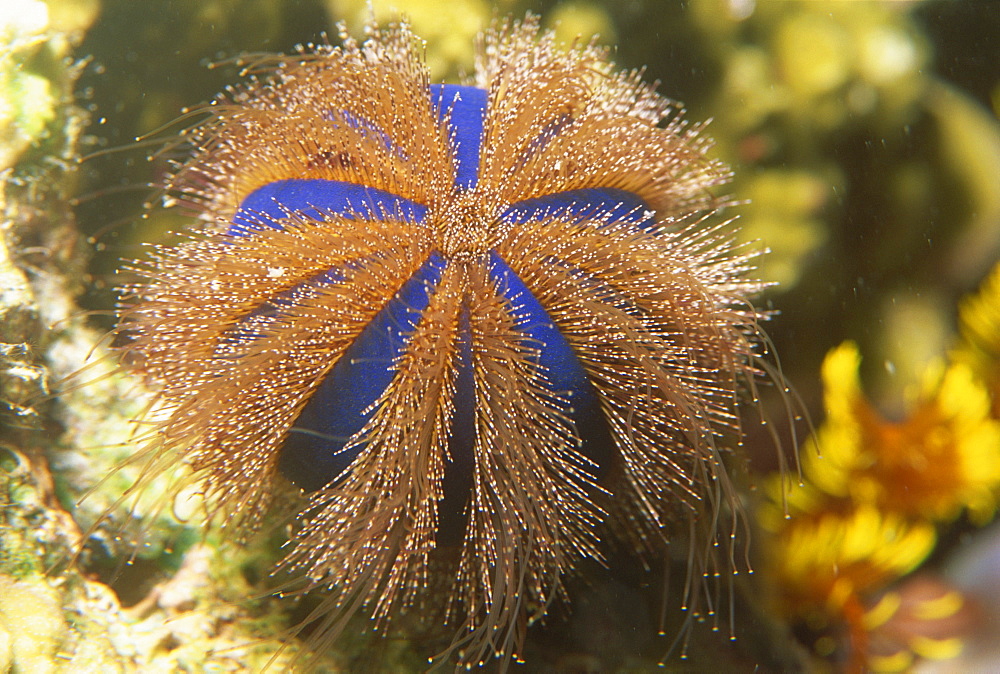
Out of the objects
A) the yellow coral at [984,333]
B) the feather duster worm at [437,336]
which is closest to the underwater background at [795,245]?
the yellow coral at [984,333]

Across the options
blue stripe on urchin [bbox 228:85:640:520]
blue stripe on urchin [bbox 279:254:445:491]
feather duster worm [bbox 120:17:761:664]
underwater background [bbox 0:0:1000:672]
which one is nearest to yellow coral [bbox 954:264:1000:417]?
underwater background [bbox 0:0:1000:672]

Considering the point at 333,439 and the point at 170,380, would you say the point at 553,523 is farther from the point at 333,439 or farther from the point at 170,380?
the point at 170,380

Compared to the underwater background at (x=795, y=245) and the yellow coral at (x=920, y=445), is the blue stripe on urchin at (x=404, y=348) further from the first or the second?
the yellow coral at (x=920, y=445)

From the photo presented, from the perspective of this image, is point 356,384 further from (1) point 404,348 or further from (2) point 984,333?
(2) point 984,333

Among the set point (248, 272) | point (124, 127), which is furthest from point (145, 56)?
point (248, 272)

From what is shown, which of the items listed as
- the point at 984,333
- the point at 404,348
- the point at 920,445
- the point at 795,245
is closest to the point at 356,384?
the point at 404,348

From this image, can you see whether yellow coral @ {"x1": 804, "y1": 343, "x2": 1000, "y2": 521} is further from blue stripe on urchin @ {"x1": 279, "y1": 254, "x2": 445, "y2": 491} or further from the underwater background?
blue stripe on urchin @ {"x1": 279, "y1": 254, "x2": 445, "y2": 491}
